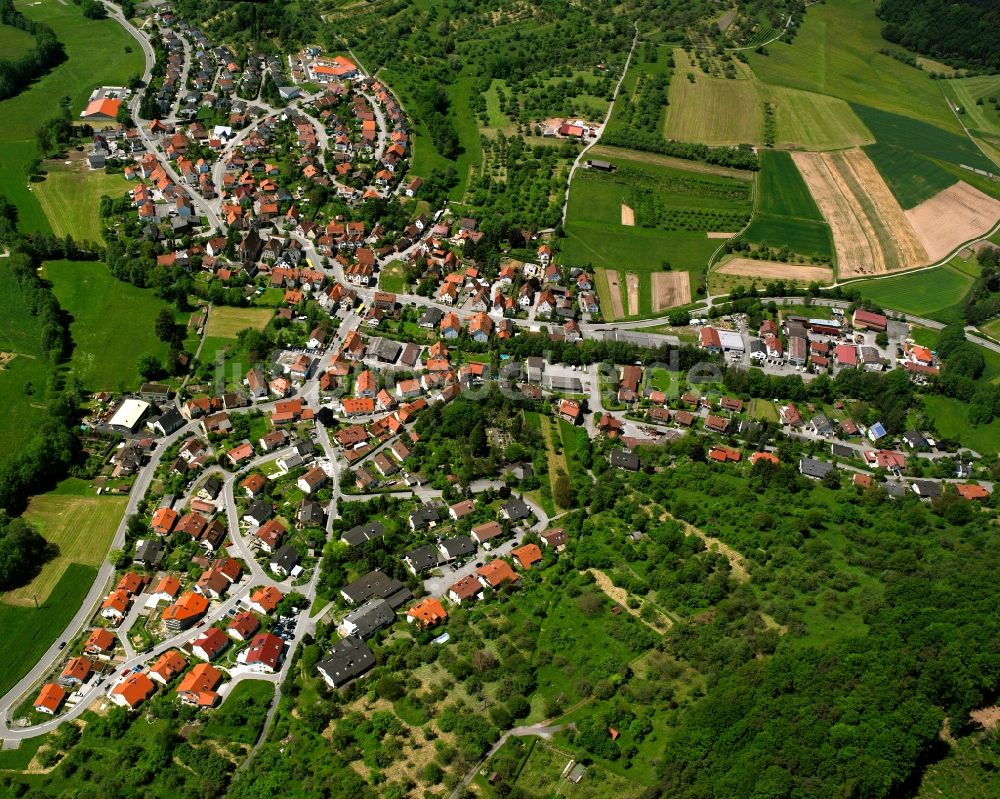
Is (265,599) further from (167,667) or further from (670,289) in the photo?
(670,289)

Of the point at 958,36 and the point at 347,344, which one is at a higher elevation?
the point at 958,36

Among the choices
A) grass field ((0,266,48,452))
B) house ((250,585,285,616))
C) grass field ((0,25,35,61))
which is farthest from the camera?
grass field ((0,25,35,61))

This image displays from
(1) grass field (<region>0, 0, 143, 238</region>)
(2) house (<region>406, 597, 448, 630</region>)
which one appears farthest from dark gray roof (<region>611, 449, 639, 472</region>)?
(1) grass field (<region>0, 0, 143, 238</region>)

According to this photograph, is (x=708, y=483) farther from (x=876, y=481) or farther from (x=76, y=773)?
(x=76, y=773)

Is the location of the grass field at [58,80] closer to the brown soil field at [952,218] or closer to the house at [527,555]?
the house at [527,555]

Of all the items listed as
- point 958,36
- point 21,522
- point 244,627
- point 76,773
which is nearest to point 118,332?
point 21,522

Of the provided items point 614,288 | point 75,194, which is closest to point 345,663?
point 614,288

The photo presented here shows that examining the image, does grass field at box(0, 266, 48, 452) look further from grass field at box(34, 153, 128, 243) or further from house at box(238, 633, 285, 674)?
house at box(238, 633, 285, 674)
